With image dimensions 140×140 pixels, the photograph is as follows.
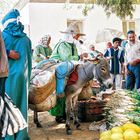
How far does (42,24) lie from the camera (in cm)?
1869

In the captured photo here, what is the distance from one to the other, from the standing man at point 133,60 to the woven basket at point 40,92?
2872 millimetres

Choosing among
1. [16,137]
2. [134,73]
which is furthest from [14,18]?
[134,73]

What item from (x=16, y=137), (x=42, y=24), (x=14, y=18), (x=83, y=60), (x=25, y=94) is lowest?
(x=16, y=137)

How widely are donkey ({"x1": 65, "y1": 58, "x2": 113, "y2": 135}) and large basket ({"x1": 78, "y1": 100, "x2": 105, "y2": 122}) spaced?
821 mm

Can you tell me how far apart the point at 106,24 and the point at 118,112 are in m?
14.6

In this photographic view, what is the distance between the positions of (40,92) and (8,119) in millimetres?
2546

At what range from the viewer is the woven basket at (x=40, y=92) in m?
6.39

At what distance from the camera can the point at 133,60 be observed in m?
8.70

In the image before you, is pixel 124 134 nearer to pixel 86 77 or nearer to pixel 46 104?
pixel 46 104

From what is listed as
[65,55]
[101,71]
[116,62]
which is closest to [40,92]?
[65,55]

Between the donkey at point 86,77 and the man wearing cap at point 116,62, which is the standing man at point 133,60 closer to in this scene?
the donkey at point 86,77

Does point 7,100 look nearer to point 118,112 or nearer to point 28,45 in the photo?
point 28,45

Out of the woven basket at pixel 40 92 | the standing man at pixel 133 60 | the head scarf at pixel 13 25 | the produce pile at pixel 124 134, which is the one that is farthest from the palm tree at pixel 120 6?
the produce pile at pixel 124 134

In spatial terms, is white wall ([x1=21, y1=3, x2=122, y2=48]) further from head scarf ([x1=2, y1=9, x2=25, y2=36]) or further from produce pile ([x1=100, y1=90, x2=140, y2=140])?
head scarf ([x1=2, y1=9, x2=25, y2=36])
